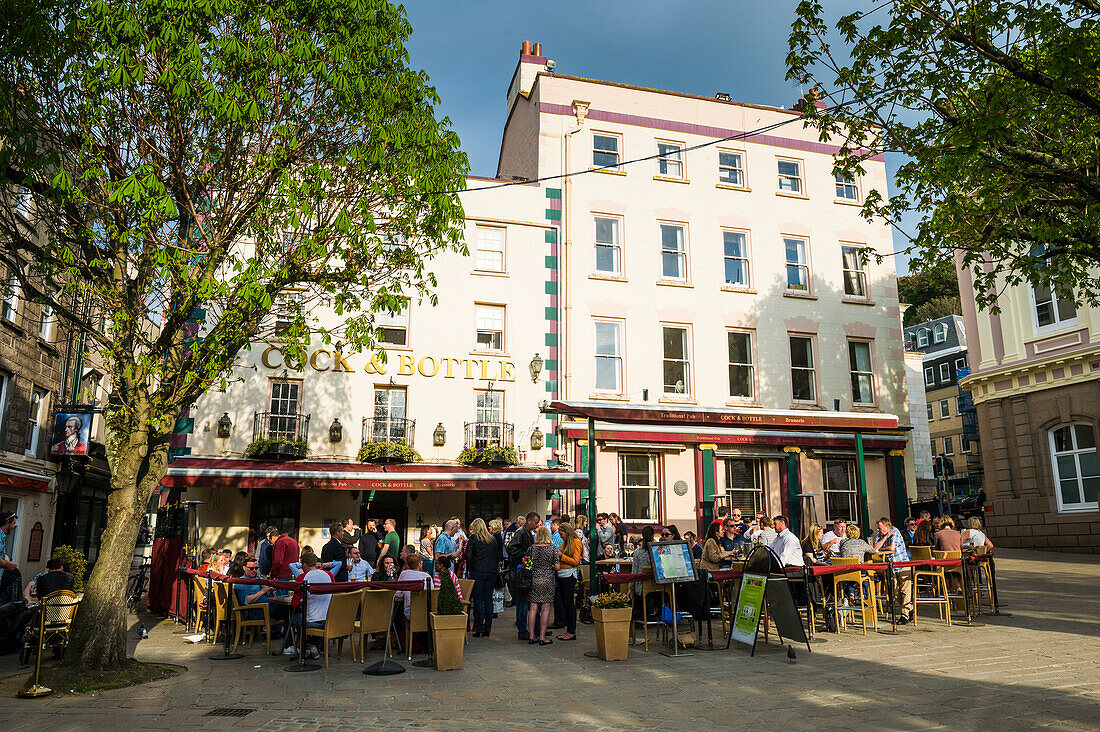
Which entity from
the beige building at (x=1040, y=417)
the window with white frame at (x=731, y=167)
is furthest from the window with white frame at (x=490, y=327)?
the beige building at (x=1040, y=417)

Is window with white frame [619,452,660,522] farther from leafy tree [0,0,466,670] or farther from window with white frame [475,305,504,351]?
leafy tree [0,0,466,670]

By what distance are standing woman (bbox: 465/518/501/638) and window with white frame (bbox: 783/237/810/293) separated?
580 inches

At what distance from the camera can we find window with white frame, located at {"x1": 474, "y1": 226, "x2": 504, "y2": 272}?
20.7 m

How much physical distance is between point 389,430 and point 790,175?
14308 millimetres

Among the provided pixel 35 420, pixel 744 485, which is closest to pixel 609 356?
pixel 744 485

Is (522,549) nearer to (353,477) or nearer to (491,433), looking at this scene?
(353,477)

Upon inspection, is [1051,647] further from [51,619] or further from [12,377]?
[12,377]

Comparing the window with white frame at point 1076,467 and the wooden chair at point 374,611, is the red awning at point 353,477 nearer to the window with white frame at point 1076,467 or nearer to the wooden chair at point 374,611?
the wooden chair at point 374,611

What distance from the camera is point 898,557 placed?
1231 cm

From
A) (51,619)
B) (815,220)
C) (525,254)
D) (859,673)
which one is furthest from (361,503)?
(815,220)

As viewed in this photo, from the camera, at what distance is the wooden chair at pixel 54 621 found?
830 cm

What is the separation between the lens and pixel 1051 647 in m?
9.48

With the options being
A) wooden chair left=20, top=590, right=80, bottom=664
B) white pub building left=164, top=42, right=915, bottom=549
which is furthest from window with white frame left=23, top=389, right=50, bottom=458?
wooden chair left=20, top=590, right=80, bottom=664

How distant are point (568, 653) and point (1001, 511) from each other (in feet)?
65.6
